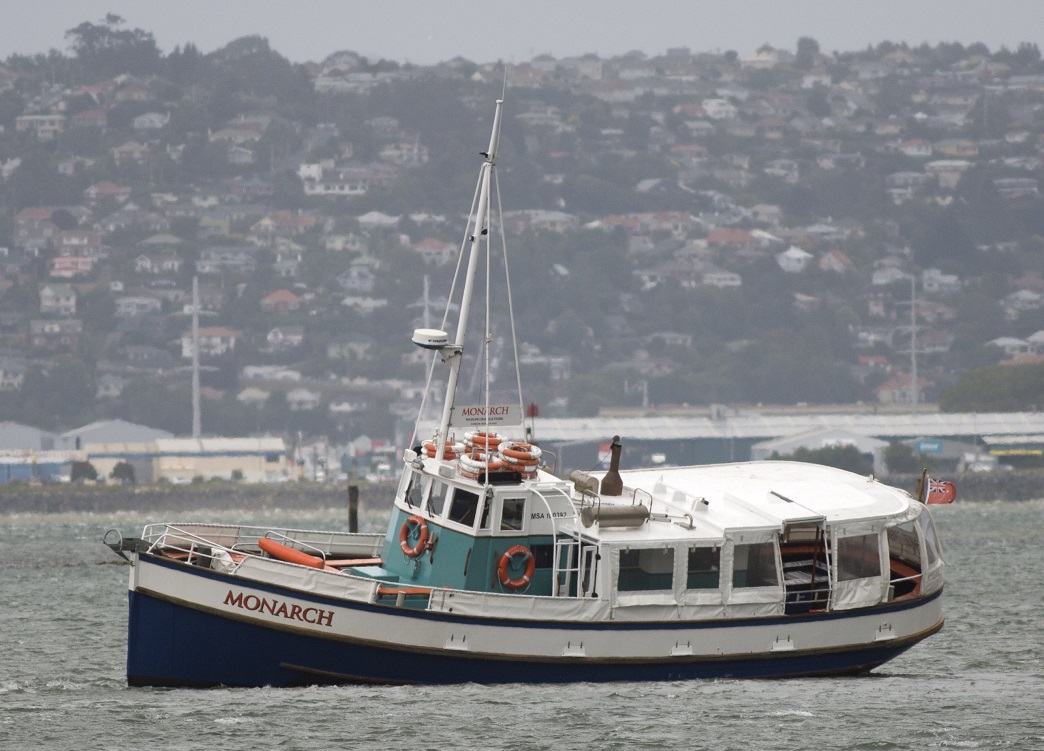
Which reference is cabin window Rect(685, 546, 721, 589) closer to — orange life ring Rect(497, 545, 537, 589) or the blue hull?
the blue hull

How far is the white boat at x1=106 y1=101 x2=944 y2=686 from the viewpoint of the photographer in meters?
28.6

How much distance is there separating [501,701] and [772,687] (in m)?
4.79

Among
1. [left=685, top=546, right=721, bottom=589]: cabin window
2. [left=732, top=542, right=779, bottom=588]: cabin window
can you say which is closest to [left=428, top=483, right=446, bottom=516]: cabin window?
[left=685, top=546, right=721, bottom=589]: cabin window

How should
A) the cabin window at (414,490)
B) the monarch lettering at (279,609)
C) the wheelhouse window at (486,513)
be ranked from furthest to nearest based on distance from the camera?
the cabin window at (414,490), the wheelhouse window at (486,513), the monarch lettering at (279,609)

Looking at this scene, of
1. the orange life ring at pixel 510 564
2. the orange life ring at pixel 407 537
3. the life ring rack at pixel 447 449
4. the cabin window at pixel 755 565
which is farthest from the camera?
the life ring rack at pixel 447 449

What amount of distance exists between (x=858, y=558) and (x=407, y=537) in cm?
758

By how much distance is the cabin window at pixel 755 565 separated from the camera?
3017 centimetres

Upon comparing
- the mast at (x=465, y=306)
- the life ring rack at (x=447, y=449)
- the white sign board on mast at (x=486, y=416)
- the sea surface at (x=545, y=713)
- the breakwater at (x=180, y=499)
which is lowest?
the breakwater at (x=180, y=499)

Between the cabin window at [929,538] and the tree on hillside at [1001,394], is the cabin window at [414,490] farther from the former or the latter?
the tree on hillside at [1001,394]

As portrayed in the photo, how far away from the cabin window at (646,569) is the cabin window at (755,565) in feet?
3.74

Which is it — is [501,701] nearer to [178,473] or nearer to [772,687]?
[772,687]

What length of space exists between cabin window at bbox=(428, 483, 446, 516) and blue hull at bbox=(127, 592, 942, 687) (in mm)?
2713

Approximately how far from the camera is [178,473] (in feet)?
463

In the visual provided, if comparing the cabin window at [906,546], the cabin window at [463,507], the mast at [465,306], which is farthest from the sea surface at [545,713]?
the mast at [465,306]
